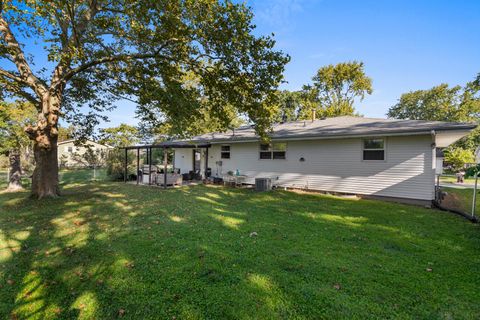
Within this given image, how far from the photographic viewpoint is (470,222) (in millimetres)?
6434

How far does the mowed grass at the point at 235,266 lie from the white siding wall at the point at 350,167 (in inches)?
97.6

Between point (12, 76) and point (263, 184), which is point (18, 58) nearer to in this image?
point (12, 76)

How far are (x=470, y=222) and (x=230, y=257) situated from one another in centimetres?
691

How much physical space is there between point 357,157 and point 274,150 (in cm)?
417

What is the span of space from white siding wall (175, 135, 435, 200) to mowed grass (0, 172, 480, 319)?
8.13 ft

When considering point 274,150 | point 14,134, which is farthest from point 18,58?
point 14,134

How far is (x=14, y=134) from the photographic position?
2188 centimetres

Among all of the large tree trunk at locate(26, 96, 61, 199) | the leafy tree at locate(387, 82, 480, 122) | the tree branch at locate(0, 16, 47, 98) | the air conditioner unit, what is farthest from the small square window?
the leafy tree at locate(387, 82, 480, 122)

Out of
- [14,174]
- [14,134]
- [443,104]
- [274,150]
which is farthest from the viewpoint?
[443,104]

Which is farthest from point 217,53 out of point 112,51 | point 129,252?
point 129,252

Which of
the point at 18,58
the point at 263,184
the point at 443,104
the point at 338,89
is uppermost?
the point at 338,89

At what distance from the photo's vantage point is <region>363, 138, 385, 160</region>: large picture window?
31.5 ft

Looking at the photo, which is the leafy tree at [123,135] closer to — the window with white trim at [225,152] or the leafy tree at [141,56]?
the window with white trim at [225,152]

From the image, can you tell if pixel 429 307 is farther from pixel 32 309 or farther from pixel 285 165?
pixel 285 165
